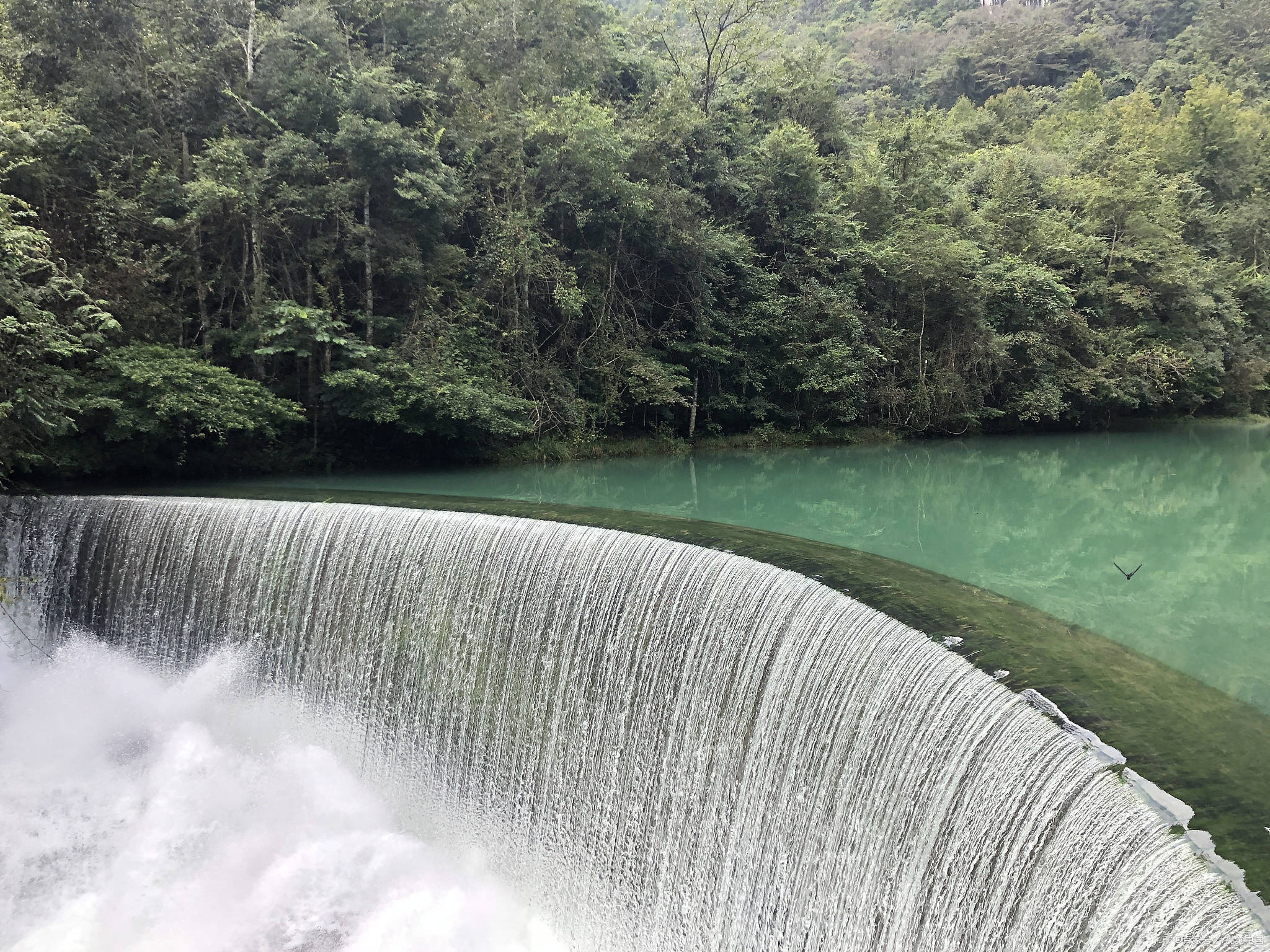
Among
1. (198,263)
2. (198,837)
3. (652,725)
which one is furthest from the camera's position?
(198,263)

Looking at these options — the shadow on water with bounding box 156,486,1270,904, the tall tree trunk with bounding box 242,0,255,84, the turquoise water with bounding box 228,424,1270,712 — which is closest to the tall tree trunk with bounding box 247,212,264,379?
the turquoise water with bounding box 228,424,1270,712

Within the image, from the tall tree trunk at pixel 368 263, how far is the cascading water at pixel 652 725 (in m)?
4.38

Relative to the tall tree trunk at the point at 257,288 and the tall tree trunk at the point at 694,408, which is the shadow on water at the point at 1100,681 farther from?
the tall tree trunk at the point at 694,408

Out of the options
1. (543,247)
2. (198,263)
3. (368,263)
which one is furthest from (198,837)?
(543,247)

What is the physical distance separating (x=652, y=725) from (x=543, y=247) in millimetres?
9239

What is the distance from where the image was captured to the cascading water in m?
3.14

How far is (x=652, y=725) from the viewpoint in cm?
513

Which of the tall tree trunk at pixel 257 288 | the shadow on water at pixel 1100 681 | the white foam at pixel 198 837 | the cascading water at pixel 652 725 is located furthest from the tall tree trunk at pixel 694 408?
the white foam at pixel 198 837

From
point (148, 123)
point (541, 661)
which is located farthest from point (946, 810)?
point (148, 123)

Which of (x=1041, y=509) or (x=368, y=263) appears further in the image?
(x=368, y=263)

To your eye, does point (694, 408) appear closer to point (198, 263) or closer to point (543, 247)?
point (543, 247)

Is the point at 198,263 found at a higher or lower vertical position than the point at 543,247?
lower

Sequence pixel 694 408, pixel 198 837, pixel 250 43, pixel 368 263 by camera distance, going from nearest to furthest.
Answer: pixel 198 837, pixel 250 43, pixel 368 263, pixel 694 408

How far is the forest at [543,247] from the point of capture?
983 centimetres
